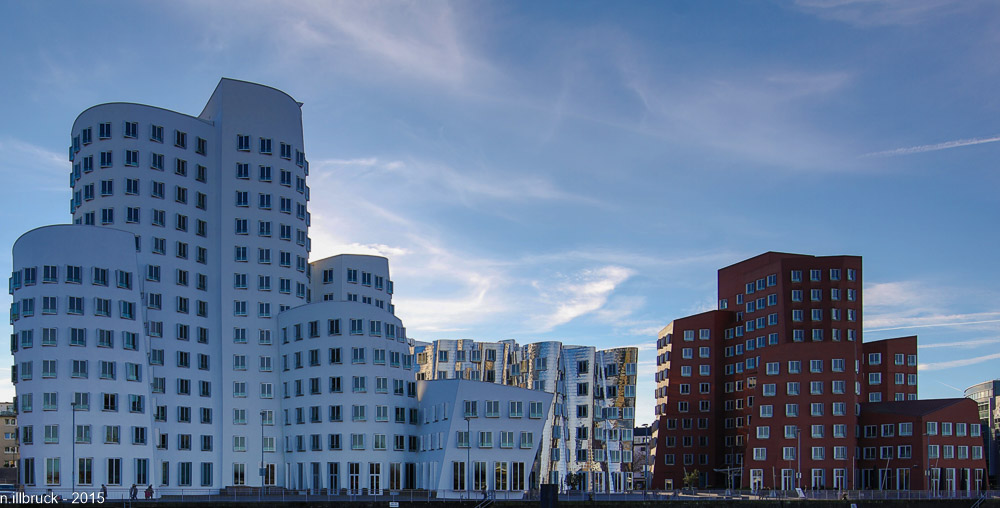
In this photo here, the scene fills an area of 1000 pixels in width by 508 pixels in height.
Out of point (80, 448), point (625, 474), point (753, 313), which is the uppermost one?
point (753, 313)

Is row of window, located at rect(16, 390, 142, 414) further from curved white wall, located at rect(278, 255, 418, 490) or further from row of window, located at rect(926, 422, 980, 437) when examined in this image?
row of window, located at rect(926, 422, 980, 437)

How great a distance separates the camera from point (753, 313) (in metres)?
152

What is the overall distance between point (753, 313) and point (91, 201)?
95.3 meters

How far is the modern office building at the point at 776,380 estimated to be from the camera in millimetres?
130000

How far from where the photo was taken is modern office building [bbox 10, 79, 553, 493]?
9856 centimetres

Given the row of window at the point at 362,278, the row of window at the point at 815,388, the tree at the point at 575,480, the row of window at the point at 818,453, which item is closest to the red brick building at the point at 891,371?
the row of window at the point at 815,388

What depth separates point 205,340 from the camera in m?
114

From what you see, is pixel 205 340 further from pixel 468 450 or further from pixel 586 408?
pixel 586 408

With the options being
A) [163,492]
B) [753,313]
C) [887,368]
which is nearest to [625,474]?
[753,313]

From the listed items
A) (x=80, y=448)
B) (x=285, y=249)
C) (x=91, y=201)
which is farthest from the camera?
(x=285, y=249)

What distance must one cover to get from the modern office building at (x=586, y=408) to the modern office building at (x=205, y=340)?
32.3 meters

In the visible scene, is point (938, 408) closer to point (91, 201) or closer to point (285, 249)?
point (285, 249)

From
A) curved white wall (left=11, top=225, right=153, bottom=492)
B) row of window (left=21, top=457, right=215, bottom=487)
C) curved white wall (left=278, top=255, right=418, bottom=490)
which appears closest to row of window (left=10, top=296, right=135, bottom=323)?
curved white wall (left=11, top=225, right=153, bottom=492)

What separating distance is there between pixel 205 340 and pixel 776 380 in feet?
246
